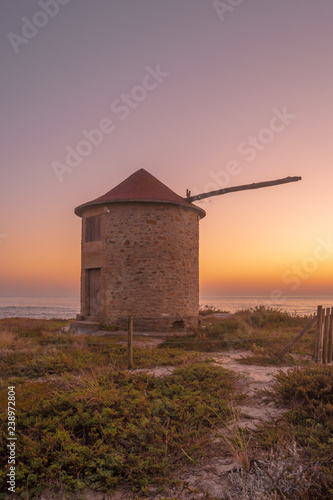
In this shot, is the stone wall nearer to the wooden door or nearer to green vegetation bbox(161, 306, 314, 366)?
the wooden door

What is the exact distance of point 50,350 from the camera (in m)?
10.1

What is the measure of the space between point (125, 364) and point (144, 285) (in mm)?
6596

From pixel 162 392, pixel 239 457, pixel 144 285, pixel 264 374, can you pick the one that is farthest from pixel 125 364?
pixel 144 285

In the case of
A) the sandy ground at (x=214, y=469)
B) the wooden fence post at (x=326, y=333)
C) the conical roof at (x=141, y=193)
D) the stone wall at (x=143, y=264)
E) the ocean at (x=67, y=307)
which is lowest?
the ocean at (x=67, y=307)

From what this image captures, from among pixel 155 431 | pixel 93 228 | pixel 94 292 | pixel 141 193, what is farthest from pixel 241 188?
pixel 155 431

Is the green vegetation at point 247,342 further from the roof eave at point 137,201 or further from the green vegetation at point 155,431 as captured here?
the roof eave at point 137,201

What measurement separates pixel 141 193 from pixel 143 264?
316 centimetres

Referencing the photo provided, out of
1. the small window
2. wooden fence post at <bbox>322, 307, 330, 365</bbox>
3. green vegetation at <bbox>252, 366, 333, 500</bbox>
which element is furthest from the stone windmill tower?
green vegetation at <bbox>252, 366, 333, 500</bbox>

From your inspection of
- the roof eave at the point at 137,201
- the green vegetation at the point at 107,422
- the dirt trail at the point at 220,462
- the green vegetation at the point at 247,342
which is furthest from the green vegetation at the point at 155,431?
the roof eave at the point at 137,201

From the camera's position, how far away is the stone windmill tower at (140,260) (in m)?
15.3

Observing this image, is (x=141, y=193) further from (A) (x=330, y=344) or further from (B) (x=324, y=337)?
(A) (x=330, y=344)

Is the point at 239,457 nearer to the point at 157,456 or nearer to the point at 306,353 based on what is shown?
the point at 157,456

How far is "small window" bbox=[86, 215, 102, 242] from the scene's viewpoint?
1625 cm

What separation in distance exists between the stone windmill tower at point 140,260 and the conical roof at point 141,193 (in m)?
0.04
